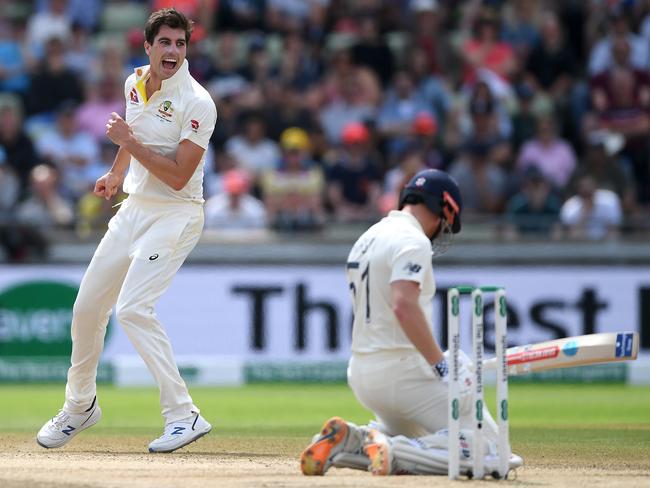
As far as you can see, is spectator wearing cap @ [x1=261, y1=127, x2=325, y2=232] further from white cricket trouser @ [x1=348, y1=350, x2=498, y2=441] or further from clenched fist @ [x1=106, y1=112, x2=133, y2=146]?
white cricket trouser @ [x1=348, y1=350, x2=498, y2=441]

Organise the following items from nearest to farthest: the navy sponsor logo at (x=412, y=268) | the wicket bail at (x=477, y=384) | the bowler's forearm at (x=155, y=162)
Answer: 1. the wicket bail at (x=477, y=384)
2. the navy sponsor logo at (x=412, y=268)
3. the bowler's forearm at (x=155, y=162)

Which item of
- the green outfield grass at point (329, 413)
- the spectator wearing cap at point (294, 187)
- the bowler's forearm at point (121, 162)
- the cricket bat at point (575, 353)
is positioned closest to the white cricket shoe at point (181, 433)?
the green outfield grass at point (329, 413)

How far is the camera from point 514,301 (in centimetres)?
1395

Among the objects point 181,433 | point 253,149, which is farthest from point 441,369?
point 253,149

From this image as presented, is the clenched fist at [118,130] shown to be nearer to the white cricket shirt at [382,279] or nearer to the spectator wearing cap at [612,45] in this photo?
the white cricket shirt at [382,279]

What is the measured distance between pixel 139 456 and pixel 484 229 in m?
7.32

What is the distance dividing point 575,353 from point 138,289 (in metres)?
2.32

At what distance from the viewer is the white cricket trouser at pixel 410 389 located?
20.6 ft

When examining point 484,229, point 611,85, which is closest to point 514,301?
point 484,229

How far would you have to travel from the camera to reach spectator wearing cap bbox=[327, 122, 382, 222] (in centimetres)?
1484

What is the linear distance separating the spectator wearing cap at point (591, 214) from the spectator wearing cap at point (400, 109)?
7.14 ft

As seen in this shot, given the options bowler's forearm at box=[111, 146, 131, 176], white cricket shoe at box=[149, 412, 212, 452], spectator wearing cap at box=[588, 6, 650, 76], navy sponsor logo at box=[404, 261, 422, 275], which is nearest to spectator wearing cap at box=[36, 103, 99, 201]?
spectator wearing cap at box=[588, 6, 650, 76]

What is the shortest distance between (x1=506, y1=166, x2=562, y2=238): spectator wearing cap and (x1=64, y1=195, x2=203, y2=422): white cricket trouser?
683 cm

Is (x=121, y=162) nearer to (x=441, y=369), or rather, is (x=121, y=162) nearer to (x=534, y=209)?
(x=441, y=369)
